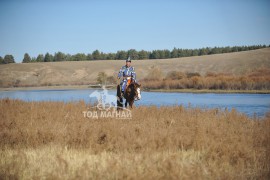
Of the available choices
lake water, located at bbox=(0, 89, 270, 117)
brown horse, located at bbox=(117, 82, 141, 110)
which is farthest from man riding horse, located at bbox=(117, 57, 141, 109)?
lake water, located at bbox=(0, 89, 270, 117)

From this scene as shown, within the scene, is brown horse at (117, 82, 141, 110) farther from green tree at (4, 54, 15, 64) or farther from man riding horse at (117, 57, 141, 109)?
green tree at (4, 54, 15, 64)

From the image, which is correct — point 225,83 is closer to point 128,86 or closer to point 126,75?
point 126,75

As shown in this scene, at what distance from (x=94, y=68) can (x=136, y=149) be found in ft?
365

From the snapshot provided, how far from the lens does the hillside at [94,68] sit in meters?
95.4

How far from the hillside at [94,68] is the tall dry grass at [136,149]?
79.6 m

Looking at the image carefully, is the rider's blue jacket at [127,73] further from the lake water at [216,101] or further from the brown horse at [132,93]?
the lake water at [216,101]

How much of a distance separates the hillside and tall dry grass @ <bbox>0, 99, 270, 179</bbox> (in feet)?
261

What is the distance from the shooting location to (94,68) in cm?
11969

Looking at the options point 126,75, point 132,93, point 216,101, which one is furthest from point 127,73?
point 216,101

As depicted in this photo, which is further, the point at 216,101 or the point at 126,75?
the point at 216,101

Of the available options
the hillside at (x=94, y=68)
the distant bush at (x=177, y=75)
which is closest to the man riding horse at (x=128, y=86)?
the distant bush at (x=177, y=75)

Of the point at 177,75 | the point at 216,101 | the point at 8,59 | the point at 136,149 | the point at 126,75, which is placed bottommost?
the point at 216,101

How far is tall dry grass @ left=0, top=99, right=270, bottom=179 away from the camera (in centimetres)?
748

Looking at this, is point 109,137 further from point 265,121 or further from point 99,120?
point 265,121
